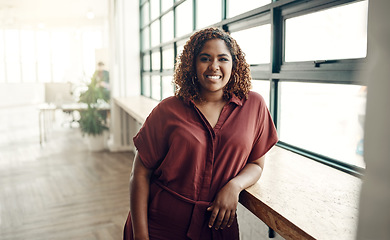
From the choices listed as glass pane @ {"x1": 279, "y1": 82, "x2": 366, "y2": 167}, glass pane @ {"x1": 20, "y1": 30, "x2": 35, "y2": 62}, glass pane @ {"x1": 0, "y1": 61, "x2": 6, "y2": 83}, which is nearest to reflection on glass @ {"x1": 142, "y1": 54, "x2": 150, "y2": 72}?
glass pane @ {"x1": 279, "y1": 82, "x2": 366, "y2": 167}

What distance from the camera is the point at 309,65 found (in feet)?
6.04

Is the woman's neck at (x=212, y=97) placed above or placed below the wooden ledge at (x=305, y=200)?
above

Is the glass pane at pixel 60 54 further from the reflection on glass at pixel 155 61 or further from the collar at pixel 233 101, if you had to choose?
the collar at pixel 233 101

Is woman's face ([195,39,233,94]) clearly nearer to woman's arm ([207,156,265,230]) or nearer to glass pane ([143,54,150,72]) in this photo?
woman's arm ([207,156,265,230])

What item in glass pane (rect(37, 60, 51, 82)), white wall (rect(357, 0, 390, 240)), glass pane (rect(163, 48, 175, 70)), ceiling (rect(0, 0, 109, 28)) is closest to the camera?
white wall (rect(357, 0, 390, 240))

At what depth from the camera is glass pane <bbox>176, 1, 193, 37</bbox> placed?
386cm

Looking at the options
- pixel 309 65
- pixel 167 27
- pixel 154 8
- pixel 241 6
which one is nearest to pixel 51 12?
pixel 154 8

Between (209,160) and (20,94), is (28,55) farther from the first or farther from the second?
(209,160)

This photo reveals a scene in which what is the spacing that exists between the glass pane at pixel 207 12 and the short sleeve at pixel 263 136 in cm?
188

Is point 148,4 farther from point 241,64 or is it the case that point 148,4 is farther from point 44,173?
point 241,64

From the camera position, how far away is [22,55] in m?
13.9

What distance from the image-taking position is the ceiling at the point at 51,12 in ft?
30.7

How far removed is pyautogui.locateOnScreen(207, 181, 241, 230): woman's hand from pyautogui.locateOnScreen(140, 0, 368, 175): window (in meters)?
0.50

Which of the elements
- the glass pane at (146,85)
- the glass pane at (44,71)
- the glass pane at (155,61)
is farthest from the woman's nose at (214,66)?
the glass pane at (44,71)
